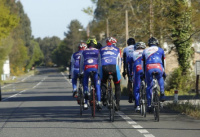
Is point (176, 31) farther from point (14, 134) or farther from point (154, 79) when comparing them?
point (14, 134)

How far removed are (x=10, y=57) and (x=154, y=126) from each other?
115199 millimetres

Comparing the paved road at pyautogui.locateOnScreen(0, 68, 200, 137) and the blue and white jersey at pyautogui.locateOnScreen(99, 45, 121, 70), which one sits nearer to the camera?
the paved road at pyautogui.locateOnScreen(0, 68, 200, 137)

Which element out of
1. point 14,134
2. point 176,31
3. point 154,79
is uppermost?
point 176,31

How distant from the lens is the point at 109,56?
13.4 m

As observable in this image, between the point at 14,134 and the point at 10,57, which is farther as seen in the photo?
the point at 10,57

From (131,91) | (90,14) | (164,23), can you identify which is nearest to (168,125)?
(131,91)

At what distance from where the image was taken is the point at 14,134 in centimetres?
1108

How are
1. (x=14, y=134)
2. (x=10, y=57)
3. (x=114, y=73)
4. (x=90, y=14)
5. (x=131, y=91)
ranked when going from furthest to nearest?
(x=10, y=57) → (x=90, y=14) → (x=131, y=91) → (x=114, y=73) → (x=14, y=134)

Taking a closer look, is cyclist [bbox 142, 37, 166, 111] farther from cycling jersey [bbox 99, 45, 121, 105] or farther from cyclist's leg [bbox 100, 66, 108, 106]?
cyclist's leg [bbox 100, 66, 108, 106]

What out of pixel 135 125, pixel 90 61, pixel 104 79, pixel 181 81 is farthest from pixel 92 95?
pixel 181 81

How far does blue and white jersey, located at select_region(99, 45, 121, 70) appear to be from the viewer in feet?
44.1

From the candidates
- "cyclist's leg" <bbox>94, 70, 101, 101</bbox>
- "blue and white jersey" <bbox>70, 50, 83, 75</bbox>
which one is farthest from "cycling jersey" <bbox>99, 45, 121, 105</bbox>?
"blue and white jersey" <bbox>70, 50, 83, 75</bbox>

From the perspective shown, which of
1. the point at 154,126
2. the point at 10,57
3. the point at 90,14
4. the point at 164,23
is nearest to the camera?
the point at 154,126

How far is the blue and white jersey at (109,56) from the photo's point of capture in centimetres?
1343
